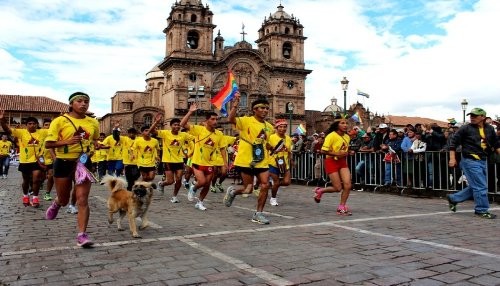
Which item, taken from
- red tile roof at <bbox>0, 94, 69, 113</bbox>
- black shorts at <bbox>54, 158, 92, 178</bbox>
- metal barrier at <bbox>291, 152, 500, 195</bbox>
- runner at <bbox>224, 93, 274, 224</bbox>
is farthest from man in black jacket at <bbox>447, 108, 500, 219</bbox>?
red tile roof at <bbox>0, 94, 69, 113</bbox>

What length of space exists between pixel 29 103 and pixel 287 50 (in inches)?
1570

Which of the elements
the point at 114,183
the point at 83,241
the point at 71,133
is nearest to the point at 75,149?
the point at 71,133

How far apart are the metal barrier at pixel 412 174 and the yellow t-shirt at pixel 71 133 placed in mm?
8792

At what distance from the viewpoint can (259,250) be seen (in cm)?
534

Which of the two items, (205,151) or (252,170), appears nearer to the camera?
(252,170)

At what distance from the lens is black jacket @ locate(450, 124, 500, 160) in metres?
8.39

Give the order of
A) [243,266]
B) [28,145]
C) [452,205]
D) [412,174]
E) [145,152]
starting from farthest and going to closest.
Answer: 1. [412,174]
2. [145,152]
3. [28,145]
4. [452,205]
5. [243,266]

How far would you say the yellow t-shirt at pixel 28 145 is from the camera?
1024 cm

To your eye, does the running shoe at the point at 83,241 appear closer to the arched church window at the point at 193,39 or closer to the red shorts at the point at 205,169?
the red shorts at the point at 205,169

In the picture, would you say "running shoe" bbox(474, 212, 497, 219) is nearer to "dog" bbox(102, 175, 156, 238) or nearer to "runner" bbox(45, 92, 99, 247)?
"dog" bbox(102, 175, 156, 238)

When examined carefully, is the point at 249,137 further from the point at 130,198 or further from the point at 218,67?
the point at 218,67

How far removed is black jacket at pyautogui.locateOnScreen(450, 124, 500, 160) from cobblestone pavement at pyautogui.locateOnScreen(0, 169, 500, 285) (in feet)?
3.83

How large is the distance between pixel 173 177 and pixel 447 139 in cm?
768

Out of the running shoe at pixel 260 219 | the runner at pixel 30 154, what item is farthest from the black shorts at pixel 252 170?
the runner at pixel 30 154
